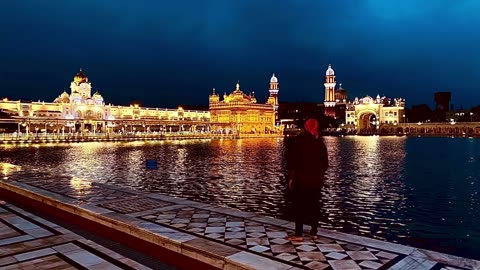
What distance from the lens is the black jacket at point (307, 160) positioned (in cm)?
718

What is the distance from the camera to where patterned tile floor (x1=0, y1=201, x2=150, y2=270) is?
611 centimetres

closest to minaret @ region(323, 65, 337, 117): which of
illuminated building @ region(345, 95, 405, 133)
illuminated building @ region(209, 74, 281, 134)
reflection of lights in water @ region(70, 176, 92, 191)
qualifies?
illuminated building @ region(345, 95, 405, 133)

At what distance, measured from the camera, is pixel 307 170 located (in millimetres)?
7184

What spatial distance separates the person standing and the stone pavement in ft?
1.75

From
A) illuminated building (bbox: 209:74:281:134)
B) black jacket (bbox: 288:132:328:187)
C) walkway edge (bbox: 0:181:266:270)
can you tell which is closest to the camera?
walkway edge (bbox: 0:181:266:270)

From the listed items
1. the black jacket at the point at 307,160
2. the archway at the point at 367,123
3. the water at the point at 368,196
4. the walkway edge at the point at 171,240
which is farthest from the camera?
the archway at the point at 367,123

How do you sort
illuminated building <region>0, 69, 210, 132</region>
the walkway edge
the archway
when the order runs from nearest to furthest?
the walkway edge → illuminated building <region>0, 69, 210, 132</region> → the archway

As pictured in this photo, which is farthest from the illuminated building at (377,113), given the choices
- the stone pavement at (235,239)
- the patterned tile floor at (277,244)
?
the patterned tile floor at (277,244)

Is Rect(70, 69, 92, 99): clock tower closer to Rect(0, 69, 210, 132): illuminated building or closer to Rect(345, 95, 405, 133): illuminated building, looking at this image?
Rect(0, 69, 210, 132): illuminated building

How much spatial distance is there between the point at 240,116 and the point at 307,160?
134 metres

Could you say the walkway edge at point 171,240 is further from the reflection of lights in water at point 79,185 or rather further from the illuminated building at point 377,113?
the illuminated building at point 377,113

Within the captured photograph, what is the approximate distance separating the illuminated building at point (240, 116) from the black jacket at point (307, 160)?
416ft

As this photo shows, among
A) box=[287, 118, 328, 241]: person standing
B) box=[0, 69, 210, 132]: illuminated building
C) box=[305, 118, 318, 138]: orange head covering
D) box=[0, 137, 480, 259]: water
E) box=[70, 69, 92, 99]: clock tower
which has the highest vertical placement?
box=[70, 69, 92, 99]: clock tower

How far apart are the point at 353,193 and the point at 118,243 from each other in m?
11.6
